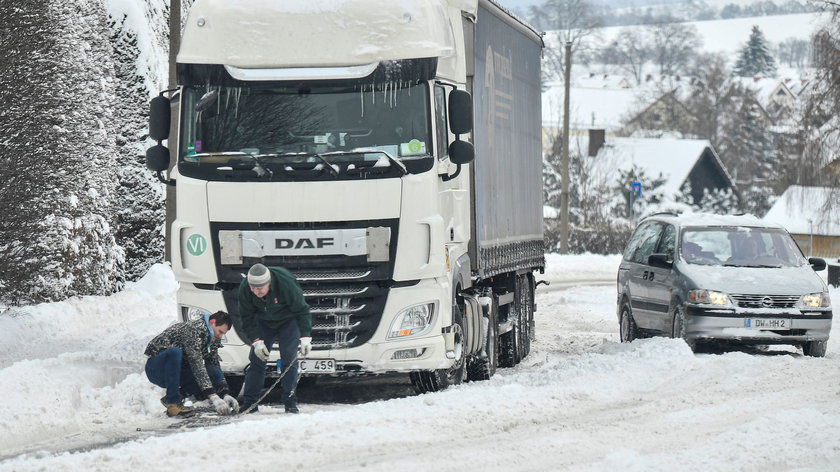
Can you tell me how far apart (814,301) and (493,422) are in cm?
746

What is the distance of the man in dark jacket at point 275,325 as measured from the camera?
11.0 metres

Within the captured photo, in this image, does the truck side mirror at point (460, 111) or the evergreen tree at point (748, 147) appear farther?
the evergreen tree at point (748, 147)

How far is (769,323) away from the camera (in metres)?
16.0

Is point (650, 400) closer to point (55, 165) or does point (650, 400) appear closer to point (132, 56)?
point (55, 165)

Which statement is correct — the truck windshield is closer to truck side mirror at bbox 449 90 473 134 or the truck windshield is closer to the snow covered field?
truck side mirror at bbox 449 90 473 134

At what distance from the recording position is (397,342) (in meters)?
11.6

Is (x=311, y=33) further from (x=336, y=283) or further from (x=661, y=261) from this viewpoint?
(x=661, y=261)

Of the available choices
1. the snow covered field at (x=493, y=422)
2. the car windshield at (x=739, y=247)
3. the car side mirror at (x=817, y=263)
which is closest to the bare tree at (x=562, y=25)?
the car windshield at (x=739, y=247)

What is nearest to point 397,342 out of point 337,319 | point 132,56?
point 337,319

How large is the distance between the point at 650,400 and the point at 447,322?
1.95 meters

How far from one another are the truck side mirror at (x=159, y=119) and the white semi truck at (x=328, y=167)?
0.04 feet

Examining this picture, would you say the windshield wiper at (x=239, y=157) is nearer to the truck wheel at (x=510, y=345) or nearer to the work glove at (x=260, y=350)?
the work glove at (x=260, y=350)

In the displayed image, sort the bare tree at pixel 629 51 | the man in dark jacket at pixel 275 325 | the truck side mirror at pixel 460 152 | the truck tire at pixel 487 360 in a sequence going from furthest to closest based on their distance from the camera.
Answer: the bare tree at pixel 629 51 → the truck tire at pixel 487 360 → the truck side mirror at pixel 460 152 → the man in dark jacket at pixel 275 325

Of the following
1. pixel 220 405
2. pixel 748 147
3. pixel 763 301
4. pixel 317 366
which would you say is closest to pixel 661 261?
pixel 763 301
